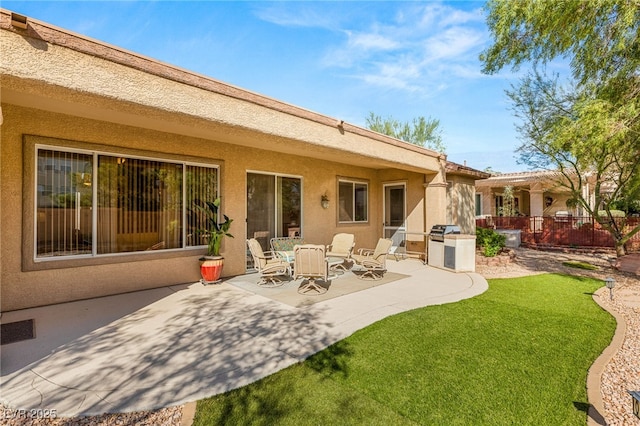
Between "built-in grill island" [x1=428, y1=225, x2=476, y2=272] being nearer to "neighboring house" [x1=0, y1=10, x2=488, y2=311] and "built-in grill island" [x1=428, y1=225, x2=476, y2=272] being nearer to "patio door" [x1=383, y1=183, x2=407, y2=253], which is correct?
"patio door" [x1=383, y1=183, x2=407, y2=253]

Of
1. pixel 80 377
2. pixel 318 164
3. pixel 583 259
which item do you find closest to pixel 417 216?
pixel 318 164

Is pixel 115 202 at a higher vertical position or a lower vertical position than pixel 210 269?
higher

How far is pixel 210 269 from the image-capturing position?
315 inches

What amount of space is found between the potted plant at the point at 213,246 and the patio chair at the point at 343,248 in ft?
11.2

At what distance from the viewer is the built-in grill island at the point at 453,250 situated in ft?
32.7

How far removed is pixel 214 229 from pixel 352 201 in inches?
252

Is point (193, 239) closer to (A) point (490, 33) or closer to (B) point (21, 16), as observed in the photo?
(B) point (21, 16)

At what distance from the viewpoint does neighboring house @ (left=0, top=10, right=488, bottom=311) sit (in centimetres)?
459

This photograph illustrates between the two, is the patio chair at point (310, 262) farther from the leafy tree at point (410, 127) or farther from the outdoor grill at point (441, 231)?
the leafy tree at point (410, 127)

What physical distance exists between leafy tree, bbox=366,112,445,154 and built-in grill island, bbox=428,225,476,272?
906 inches

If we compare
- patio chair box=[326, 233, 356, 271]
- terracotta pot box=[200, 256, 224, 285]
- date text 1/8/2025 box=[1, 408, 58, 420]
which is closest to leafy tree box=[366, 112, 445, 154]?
patio chair box=[326, 233, 356, 271]

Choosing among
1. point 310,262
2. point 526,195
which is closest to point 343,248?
point 310,262

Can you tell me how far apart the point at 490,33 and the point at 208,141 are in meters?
8.66

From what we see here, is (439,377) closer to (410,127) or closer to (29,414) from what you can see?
(29,414)
